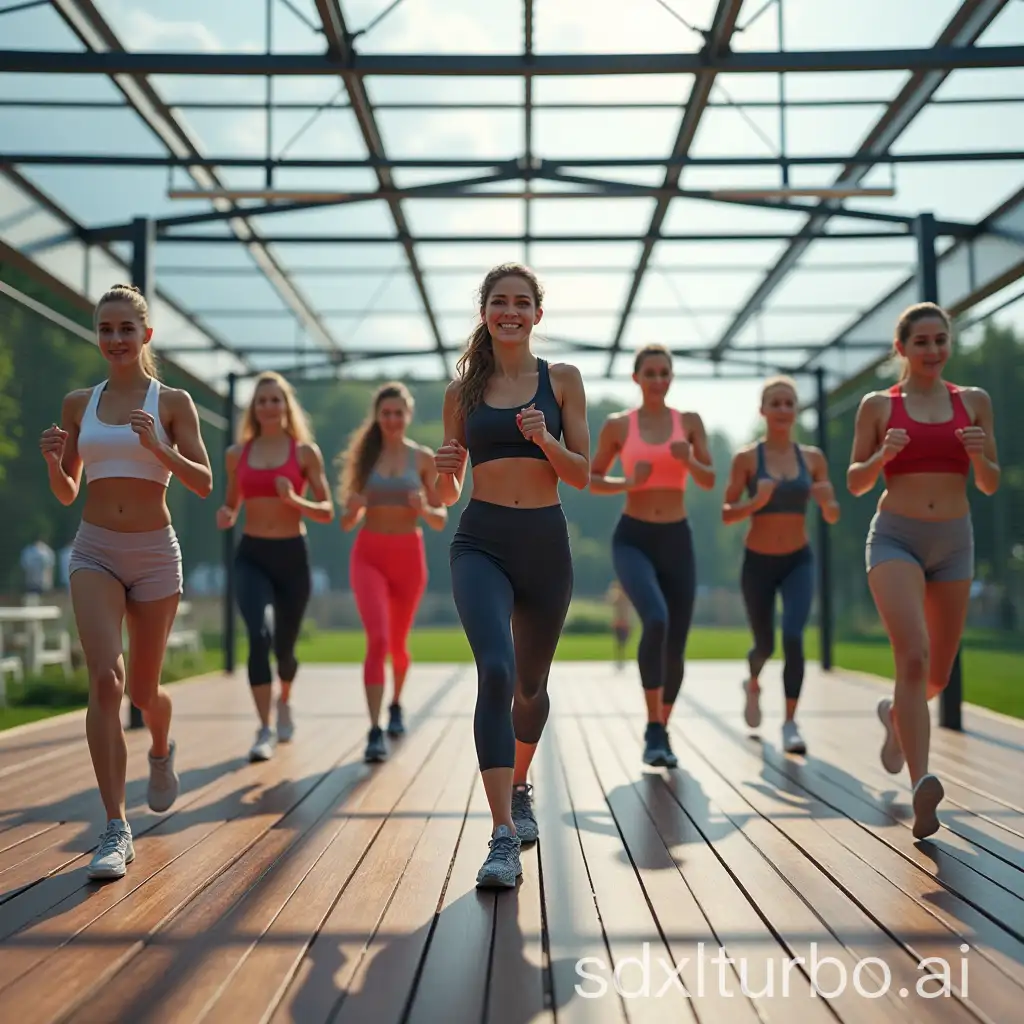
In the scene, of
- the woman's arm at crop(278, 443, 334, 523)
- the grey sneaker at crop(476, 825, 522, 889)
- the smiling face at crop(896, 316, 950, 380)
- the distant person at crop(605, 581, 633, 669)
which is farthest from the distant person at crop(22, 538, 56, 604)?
the smiling face at crop(896, 316, 950, 380)

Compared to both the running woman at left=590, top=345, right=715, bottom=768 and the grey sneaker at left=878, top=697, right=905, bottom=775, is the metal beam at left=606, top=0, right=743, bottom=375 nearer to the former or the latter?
the running woman at left=590, top=345, right=715, bottom=768

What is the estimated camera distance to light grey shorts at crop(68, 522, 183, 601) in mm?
3342

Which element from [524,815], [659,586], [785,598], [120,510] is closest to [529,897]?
[524,815]

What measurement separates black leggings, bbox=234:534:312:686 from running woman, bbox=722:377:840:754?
2288 mm

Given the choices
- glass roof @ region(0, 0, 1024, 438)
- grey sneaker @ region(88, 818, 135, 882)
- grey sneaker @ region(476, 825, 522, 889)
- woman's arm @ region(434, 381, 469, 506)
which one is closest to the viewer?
grey sneaker @ region(476, 825, 522, 889)

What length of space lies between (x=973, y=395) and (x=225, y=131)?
5.69 metres

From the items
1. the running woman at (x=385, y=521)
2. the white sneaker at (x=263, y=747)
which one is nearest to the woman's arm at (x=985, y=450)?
the running woman at (x=385, y=521)

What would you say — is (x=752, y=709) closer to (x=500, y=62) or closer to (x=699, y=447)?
(x=699, y=447)

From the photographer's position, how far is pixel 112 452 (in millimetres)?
3428

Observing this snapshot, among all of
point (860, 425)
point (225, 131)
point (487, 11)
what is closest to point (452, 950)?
point (860, 425)

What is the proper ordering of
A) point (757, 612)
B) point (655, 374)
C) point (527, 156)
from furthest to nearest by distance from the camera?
point (527, 156), point (757, 612), point (655, 374)

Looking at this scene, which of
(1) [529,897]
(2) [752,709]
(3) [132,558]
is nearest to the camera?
(1) [529,897]

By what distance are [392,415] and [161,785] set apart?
2522 mm

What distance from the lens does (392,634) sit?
19.3 feet
